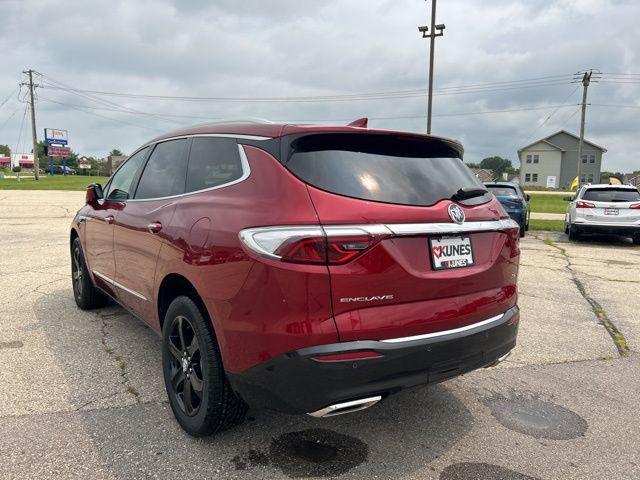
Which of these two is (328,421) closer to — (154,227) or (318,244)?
(318,244)

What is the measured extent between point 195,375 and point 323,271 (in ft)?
3.91

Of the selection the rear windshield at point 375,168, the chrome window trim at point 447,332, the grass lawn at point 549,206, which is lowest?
the grass lawn at point 549,206

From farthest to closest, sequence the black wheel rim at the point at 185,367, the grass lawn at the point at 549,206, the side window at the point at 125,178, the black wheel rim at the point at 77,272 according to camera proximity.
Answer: the grass lawn at the point at 549,206
the black wheel rim at the point at 77,272
the side window at the point at 125,178
the black wheel rim at the point at 185,367

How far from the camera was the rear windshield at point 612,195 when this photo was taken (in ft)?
39.7

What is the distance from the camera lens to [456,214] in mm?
2633

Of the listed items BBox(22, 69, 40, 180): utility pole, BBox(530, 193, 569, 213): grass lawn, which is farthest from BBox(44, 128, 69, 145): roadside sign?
BBox(530, 193, 569, 213): grass lawn

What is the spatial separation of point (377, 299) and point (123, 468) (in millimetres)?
1578

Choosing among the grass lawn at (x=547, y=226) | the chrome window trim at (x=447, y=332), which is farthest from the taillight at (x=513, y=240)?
the grass lawn at (x=547, y=226)

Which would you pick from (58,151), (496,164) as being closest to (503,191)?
(58,151)

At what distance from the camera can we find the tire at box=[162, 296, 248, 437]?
265 cm

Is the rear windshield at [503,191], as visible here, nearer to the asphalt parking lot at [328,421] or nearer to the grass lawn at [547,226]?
the grass lawn at [547,226]

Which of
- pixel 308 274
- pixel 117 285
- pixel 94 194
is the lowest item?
pixel 117 285

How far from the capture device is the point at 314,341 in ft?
7.29

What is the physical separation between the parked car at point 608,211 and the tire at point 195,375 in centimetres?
1187
